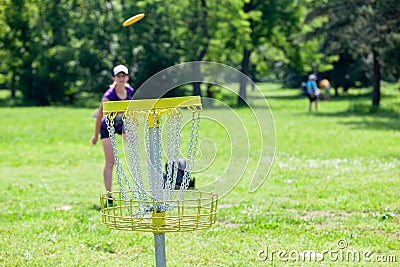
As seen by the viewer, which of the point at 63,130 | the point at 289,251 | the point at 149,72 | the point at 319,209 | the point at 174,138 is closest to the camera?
the point at 174,138

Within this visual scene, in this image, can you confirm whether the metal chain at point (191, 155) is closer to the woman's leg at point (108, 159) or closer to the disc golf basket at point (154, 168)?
the disc golf basket at point (154, 168)

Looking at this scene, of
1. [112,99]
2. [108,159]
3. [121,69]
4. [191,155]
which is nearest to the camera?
[191,155]

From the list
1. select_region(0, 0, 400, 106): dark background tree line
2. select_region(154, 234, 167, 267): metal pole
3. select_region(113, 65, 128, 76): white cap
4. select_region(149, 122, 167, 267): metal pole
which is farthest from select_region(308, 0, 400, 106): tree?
select_region(154, 234, 167, 267): metal pole

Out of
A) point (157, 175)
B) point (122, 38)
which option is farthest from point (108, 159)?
point (122, 38)

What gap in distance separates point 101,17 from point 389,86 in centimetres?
2793

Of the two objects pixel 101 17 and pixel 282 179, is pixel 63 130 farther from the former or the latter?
pixel 101 17

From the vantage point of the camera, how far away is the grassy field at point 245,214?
657 cm

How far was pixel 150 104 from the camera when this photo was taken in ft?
15.2

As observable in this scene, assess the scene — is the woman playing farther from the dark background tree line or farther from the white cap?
the dark background tree line

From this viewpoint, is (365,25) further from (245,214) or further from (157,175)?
(157,175)

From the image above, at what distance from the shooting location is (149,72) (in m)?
41.1

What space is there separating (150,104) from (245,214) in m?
A: 4.30

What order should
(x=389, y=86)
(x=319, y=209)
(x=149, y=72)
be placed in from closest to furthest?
(x=319, y=209), (x=149, y=72), (x=389, y=86)

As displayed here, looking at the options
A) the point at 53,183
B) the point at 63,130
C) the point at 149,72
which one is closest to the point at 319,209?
the point at 53,183
